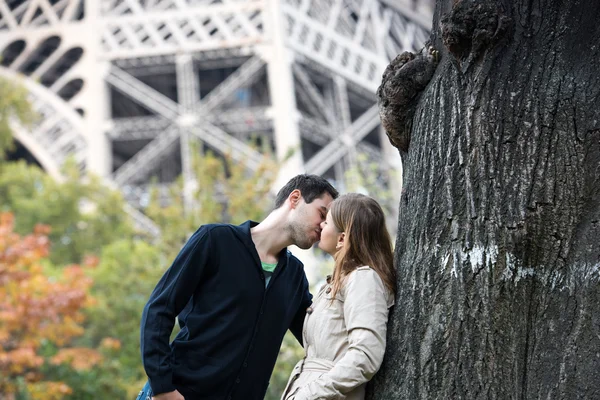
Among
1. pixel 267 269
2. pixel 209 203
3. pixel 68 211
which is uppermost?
pixel 68 211

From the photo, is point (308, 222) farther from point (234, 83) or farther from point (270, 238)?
point (234, 83)

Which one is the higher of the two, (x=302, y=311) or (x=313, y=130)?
(x=313, y=130)

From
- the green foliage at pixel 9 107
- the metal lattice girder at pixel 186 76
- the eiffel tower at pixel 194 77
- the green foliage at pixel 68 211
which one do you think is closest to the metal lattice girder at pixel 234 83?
the eiffel tower at pixel 194 77

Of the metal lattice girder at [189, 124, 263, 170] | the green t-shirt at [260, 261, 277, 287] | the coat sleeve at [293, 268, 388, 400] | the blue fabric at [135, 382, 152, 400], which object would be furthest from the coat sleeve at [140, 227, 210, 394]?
the metal lattice girder at [189, 124, 263, 170]

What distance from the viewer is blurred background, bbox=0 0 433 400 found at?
672 inches

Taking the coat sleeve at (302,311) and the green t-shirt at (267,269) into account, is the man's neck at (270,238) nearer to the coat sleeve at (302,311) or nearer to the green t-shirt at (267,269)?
the green t-shirt at (267,269)

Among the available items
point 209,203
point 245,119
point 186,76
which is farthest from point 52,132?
point 209,203

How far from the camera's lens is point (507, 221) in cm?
319

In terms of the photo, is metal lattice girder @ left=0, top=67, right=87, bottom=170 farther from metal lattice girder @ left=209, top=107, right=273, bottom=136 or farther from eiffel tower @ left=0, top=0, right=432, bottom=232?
metal lattice girder @ left=209, top=107, right=273, bottom=136

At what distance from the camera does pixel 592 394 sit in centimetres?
300

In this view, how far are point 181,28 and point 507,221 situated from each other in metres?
23.9

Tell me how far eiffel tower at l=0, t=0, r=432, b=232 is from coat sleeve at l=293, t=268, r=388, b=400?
19167mm

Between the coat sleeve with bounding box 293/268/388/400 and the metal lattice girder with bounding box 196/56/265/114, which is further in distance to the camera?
the metal lattice girder with bounding box 196/56/265/114

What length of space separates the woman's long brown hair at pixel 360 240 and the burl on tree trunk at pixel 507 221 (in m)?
0.14
